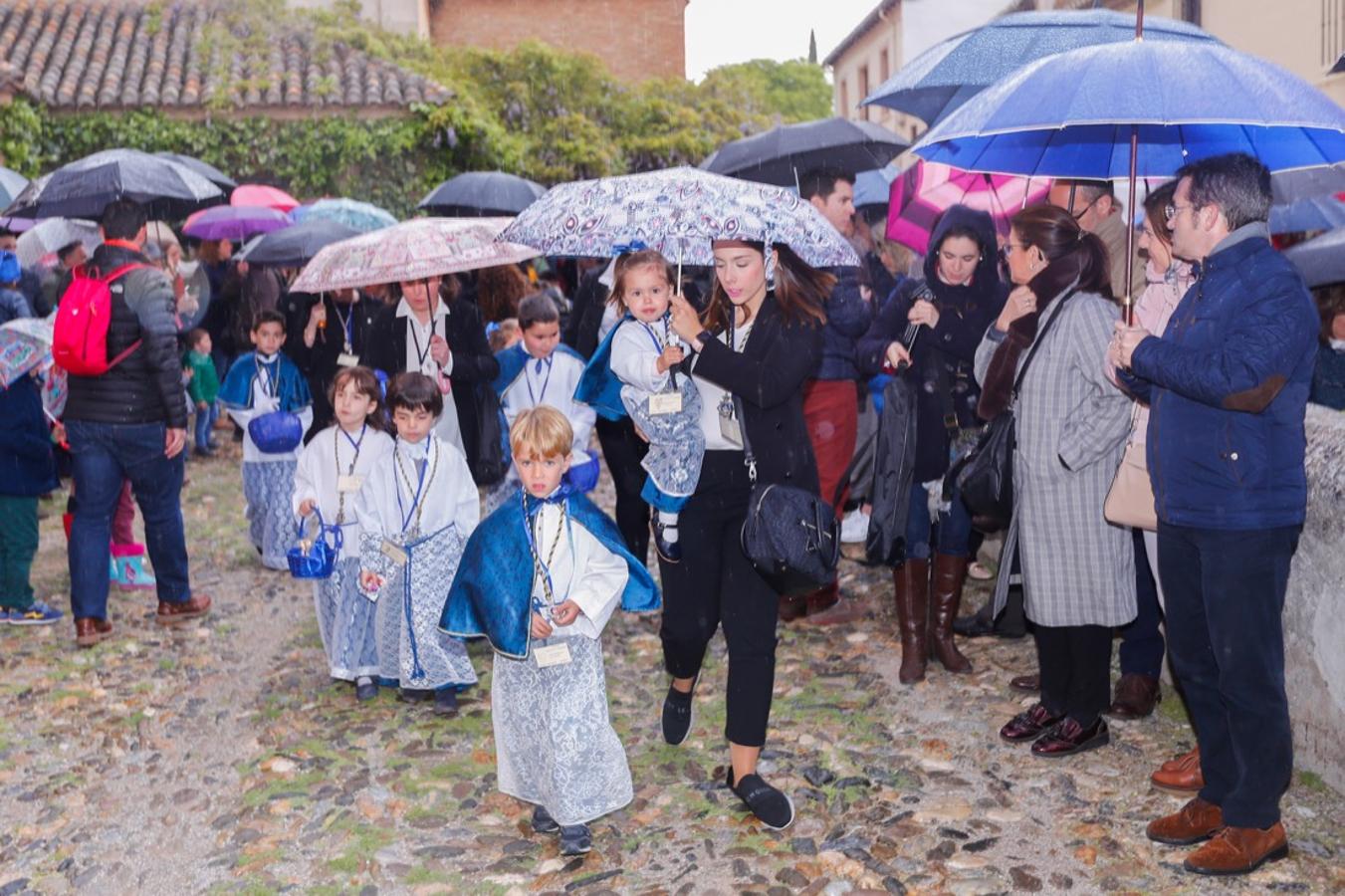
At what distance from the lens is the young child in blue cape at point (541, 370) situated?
24.8 feet

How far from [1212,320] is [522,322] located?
14.1 ft

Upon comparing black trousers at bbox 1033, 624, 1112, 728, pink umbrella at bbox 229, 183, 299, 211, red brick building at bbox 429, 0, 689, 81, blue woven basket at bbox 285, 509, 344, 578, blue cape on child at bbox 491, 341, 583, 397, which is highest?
red brick building at bbox 429, 0, 689, 81

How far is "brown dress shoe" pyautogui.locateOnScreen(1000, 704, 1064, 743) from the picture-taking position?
5613mm

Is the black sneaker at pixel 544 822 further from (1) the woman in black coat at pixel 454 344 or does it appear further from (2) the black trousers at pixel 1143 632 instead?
(1) the woman in black coat at pixel 454 344

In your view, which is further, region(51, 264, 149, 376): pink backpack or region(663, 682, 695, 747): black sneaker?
region(51, 264, 149, 376): pink backpack

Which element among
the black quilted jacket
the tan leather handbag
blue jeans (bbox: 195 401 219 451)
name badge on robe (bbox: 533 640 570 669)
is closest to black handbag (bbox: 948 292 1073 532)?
the tan leather handbag

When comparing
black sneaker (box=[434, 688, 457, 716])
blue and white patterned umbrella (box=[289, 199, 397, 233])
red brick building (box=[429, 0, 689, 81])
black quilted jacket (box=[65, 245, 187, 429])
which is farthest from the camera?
red brick building (box=[429, 0, 689, 81])

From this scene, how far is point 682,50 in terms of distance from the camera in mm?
35000

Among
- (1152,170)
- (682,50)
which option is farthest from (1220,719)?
(682,50)

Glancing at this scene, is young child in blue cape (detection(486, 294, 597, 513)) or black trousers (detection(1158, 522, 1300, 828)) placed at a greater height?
young child in blue cape (detection(486, 294, 597, 513))

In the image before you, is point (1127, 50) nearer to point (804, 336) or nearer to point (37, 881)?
point (804, 336)

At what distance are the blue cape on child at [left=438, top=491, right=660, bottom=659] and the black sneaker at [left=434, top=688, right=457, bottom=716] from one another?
4.87ft

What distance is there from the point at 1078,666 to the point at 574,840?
86.7 inches

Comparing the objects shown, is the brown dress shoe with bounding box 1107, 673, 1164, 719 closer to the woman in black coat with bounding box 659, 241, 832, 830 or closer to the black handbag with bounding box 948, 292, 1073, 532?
the black handbag with bounding box 948, 292, 1073, 532
